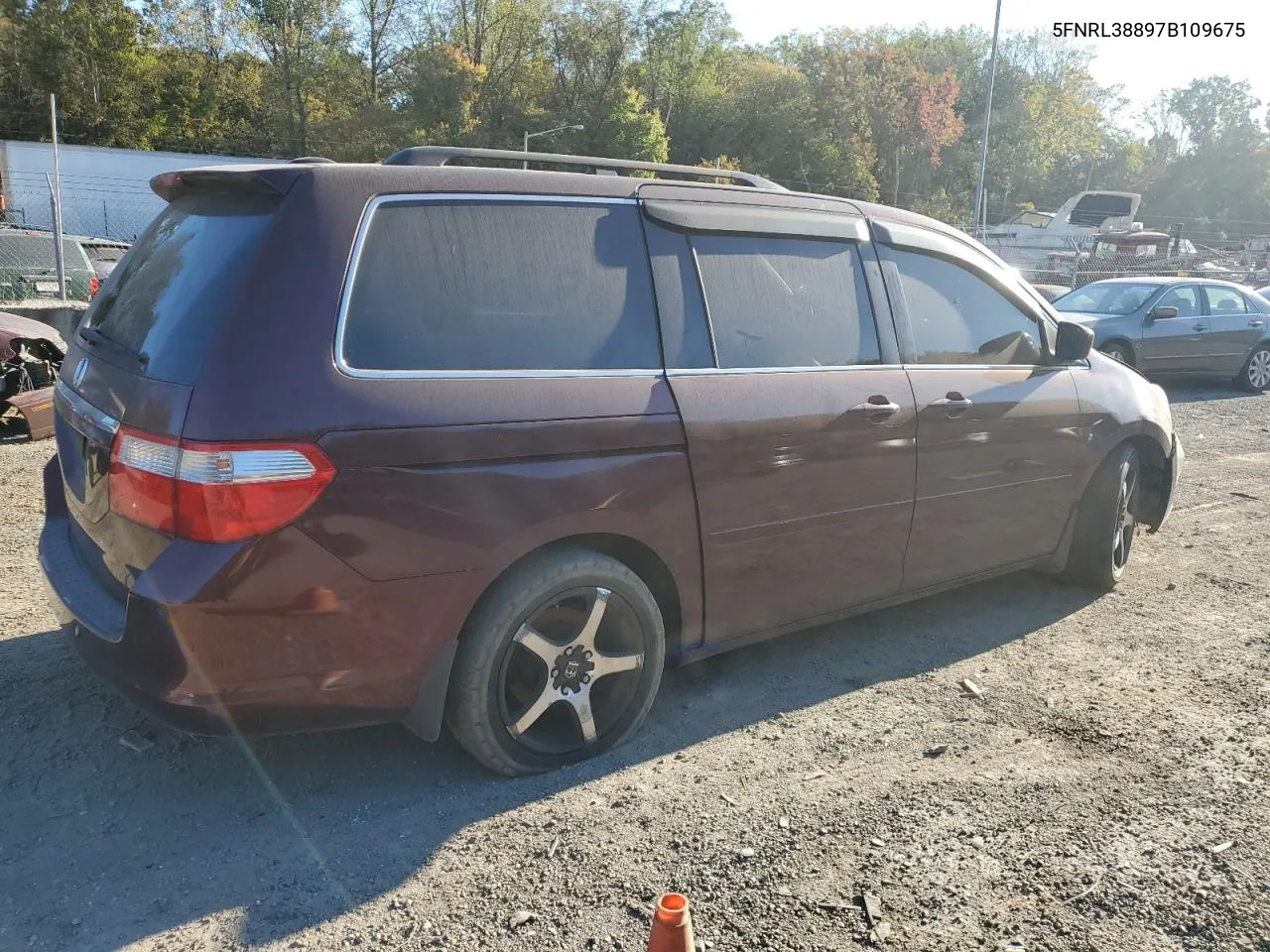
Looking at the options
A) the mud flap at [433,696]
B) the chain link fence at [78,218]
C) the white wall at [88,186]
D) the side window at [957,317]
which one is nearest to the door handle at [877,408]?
the side window at [957,317]

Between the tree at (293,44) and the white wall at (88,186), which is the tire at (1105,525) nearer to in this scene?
the white wall at (88,186)

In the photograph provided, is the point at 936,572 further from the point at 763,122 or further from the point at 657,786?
the point at 763,122

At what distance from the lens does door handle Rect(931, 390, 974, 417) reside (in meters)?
4.01

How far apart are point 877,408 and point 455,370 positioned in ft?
5.74

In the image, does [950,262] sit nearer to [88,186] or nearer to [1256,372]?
[1256,372]

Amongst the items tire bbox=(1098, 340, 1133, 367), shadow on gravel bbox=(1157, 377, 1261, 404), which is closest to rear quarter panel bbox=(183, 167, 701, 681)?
tire bbox=(1098, 340, 1133, 367)

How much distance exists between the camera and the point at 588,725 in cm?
323

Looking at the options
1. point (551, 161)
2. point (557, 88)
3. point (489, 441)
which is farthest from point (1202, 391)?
point (557, 88)

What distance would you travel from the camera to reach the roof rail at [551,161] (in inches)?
122

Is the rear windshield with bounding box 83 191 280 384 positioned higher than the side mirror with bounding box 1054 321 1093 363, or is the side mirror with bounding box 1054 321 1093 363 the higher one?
the rear windshield with bounding box 83 191 280 384

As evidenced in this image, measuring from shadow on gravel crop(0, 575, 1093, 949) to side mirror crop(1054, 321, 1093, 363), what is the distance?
67.8 inches

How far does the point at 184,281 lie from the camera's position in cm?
284

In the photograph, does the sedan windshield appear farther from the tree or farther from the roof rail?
the tree

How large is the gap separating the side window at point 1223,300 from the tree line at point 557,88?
136 feet
